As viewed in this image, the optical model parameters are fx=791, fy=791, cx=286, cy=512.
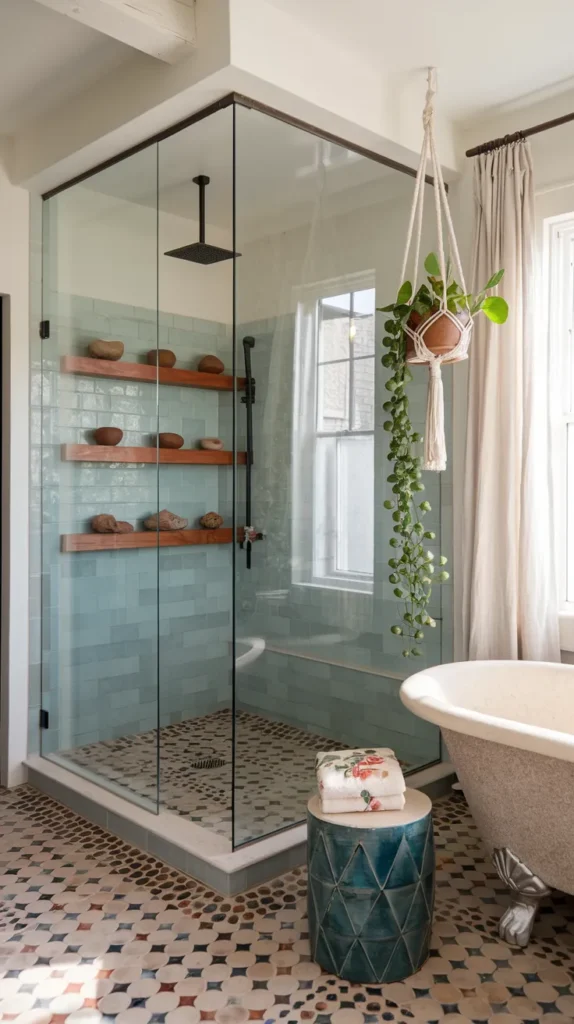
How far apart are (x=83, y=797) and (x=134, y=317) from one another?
199cm

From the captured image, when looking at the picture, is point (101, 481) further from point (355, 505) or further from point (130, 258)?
point (355, 505)

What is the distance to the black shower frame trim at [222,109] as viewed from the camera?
2.74m

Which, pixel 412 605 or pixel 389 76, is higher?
pixel 389 76

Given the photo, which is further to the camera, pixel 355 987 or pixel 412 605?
pixel 412 605

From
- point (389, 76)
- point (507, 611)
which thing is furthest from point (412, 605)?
point (389, 76)

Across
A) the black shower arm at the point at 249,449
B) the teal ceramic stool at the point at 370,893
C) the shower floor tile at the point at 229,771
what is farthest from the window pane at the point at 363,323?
the teal ceramic stool at the point at 370,893

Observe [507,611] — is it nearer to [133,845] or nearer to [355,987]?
[355,987]

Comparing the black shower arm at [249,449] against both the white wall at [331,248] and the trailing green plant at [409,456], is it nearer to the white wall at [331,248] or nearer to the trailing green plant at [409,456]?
the white wall at [331,248]

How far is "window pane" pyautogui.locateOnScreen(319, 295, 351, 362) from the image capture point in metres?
3.05

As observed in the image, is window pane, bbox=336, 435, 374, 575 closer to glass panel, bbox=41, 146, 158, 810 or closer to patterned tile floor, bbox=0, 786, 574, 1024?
glass panel, bbox=41, 146, 158, 810

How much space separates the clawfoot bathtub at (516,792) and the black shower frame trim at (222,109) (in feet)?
6.73

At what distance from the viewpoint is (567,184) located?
124 inches

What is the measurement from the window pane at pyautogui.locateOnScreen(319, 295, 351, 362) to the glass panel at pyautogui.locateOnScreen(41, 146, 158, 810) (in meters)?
0.66

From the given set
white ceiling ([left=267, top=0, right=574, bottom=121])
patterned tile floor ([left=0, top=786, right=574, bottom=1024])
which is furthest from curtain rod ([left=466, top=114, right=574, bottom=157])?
patterned tile floor ([left=0, top=786, right=574, bottom=1024])
